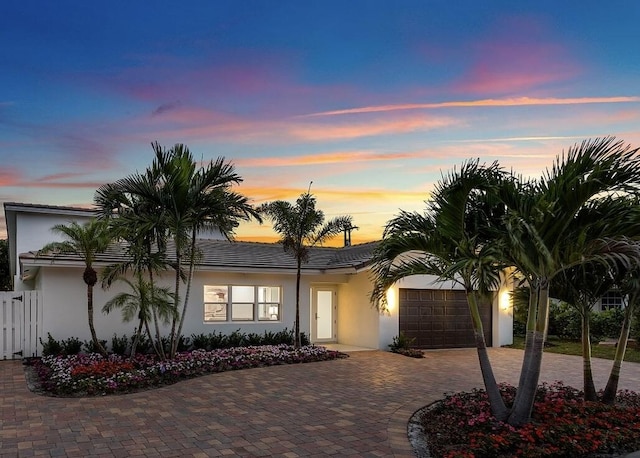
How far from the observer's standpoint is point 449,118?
479 inches

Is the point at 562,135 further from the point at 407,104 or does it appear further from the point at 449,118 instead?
the point at 407,104

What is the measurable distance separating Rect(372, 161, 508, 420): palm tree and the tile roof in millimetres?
6868

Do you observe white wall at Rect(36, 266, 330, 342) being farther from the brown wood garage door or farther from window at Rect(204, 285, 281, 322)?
the brown wood garage door

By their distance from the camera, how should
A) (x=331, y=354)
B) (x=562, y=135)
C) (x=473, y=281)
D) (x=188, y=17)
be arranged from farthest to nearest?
(x=331, y=354) < (x=562, y=135) < (x=188, y=17) < (x=473, y=281)

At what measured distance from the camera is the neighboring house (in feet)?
44.4

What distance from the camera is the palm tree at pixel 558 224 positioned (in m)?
6.07

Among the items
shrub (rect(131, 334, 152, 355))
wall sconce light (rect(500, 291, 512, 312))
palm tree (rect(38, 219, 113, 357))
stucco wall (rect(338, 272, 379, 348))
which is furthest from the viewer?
wall sconce light (rect(500, 291, 512, 312))

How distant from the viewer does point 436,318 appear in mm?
17406

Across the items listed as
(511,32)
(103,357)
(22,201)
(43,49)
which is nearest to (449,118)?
(511,32)

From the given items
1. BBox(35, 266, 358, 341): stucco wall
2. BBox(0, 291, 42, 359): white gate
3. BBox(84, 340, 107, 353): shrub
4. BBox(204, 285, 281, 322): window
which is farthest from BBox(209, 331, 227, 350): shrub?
BBox(0, 291, 42, 359): white gate

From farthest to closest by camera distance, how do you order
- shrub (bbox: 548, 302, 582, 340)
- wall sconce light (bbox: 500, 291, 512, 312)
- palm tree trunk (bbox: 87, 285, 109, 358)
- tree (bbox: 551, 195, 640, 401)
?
shrub (bbox: 548, 302, 582, 340) < wall sconce light (bbox: 500, 291, 512, 312) < palm tree trunk (bbox: 87, 285, 109, 358) < tree (bbox: 551, 195, 640, 401)

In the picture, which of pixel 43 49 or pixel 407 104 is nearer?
pixel 43 49

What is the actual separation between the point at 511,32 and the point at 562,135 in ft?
9.38

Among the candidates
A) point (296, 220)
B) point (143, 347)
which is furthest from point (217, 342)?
point (296, 220)
